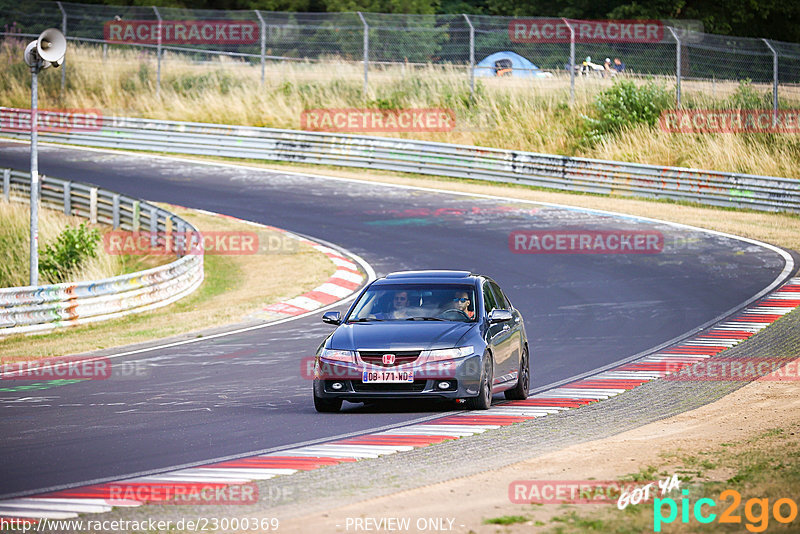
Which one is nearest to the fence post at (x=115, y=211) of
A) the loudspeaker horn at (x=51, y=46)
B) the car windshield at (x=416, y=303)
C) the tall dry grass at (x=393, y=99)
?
the loudspeaker horn at (x=51, y=46)

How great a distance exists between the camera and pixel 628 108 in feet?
121

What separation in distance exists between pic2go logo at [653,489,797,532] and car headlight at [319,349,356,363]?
476 centimetres

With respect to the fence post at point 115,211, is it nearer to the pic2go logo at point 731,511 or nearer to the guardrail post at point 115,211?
the guardrail post at point 115,211

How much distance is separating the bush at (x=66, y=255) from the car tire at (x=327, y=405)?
46.7 ft

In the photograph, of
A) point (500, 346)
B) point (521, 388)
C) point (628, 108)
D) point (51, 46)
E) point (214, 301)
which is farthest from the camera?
point (628, 108)

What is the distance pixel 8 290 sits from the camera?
1858cm

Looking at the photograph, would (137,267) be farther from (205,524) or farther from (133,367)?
(205,524)

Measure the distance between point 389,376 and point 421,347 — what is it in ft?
1.38

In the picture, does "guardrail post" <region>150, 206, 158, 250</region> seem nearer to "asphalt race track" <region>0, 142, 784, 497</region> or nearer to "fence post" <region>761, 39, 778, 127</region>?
"asphalt race track" <region>0, 142, 784, 497</region>

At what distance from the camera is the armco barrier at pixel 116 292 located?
62.4 feet

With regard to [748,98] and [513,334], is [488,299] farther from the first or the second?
[748,98]

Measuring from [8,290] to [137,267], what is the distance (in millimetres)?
8229

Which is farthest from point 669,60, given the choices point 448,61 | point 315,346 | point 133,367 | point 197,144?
point 133,367

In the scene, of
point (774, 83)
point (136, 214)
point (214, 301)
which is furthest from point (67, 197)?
point (774, 83)
